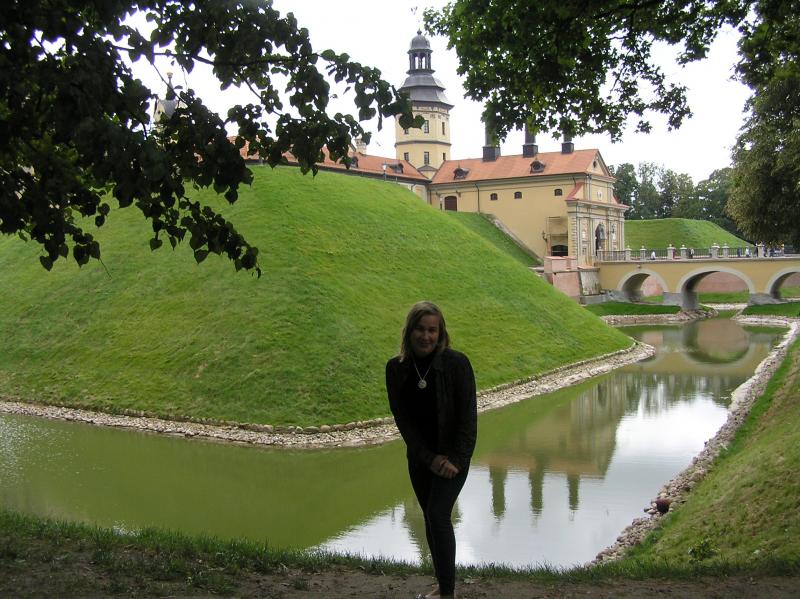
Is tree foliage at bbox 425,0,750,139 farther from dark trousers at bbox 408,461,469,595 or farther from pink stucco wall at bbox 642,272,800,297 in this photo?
pink stucco wall at bbox 642,272,800,297

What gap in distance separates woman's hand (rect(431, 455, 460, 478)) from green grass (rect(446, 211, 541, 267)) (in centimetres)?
5117

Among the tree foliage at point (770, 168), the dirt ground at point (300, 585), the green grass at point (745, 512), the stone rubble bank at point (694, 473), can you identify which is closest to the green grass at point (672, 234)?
Answer: the stone rubble bank at point (694, 473)

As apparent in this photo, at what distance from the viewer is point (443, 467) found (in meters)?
5.41

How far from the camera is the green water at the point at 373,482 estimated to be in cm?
1291

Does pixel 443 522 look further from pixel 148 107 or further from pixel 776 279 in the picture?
pixel 776 279

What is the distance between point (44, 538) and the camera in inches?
296

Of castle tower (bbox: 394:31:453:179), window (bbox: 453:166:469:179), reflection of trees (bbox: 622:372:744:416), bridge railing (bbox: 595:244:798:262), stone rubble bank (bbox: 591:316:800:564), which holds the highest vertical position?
castle tower (bbox: 394:31:453:179)

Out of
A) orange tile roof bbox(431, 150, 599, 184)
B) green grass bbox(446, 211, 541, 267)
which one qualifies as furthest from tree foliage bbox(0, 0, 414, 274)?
orange tile roof bbox(431, 150, 599, 184)

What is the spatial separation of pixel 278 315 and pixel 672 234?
58.2 meters

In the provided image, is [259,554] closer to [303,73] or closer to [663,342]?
[303,73]

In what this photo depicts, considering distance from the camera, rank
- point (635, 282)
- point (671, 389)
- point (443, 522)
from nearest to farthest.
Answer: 1. point (443, 522)
2. point (671, 389)
3. point (635, 282)

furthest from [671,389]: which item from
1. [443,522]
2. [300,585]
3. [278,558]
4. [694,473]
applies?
[443,522]

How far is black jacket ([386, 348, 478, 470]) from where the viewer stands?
5.42 metres

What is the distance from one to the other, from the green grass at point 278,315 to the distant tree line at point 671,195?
54709mm
